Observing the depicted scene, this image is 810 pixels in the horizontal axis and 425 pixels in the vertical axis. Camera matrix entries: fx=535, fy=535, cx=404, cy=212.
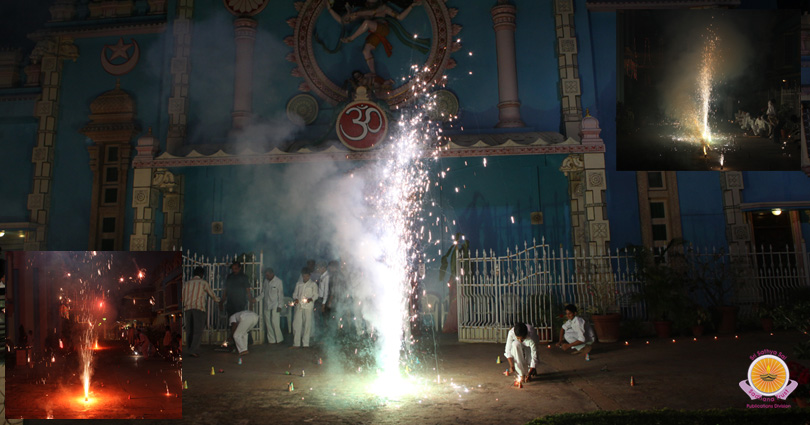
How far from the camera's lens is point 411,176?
13.1m

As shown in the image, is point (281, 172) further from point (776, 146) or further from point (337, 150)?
point (776, 146)

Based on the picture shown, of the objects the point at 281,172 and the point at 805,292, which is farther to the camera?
the point at 281,172

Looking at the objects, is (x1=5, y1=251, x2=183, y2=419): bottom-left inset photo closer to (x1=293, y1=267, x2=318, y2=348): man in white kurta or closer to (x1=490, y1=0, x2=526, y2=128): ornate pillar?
(x1=293, y1=267, x2=318, y2=348): man in white kurta

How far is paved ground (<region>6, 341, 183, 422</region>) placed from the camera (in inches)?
181

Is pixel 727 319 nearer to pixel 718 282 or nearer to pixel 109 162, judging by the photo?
pixel 718 282

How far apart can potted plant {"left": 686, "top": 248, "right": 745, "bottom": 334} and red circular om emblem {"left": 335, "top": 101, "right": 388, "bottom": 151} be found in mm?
7005

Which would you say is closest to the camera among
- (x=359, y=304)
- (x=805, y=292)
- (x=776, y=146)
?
(x=359, y=304)

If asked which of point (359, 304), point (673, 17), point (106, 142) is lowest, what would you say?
point (359, 304)

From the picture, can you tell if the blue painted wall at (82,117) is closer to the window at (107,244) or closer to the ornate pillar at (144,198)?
the window at (107,244)

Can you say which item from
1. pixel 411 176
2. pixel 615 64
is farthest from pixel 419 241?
pixel 615 64

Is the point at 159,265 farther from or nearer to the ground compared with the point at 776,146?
nearer to the ground

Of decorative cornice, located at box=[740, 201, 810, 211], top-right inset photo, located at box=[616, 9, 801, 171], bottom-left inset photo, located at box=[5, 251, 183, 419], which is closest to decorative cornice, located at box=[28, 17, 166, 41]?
bottom-left inset photo, located at box=[5, 251, 183, 419]

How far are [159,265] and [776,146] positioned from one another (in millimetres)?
13806

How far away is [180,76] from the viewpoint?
13.9 meters
